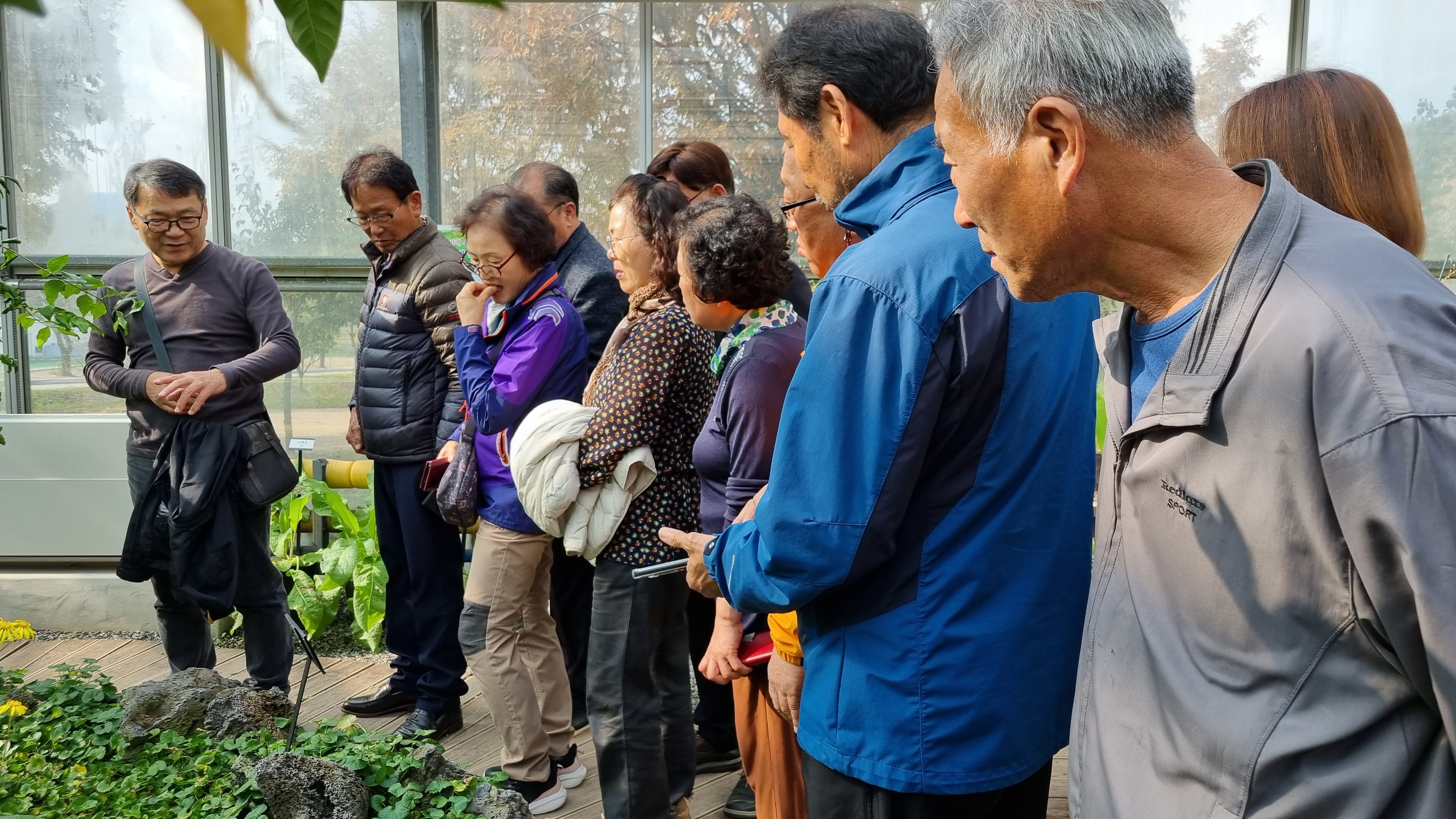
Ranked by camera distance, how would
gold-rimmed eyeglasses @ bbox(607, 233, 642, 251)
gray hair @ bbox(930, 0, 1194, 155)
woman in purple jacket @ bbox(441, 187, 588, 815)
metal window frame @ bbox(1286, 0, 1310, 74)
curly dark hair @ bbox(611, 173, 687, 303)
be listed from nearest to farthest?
1. gray hair @ bbox(930, 0, 1194, 155)
2. curly dark hair @ bbox(611, 173, 687, 303)
3. gold-rimmed eyeglasses @ bbox(607, 233, 642, 251)
4. woman in purple jacket @ bbox(441, 187, 588, 815)
5. metal window frame @ bbox(1286, 0, 1310, 74)

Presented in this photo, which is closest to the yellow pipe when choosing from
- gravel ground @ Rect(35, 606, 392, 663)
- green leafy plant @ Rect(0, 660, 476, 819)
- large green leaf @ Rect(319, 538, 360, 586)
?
large green leaf @ Rect(319, 538, 360, 586)

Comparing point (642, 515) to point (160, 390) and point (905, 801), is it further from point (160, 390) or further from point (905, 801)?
point (160, 390)

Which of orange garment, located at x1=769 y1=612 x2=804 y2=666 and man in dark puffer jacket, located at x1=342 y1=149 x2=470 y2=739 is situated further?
man in dark puffer jacket, located at x1=342 y1=149 x2=470 y2=739

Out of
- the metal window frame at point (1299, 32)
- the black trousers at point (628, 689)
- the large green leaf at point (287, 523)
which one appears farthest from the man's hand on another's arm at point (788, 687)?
the metal window frame at point (1299, 32)

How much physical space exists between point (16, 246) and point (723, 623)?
5.22 meters

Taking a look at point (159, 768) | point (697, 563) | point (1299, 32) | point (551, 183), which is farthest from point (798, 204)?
point (1299, 32)

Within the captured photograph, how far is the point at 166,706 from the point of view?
12.1 ft

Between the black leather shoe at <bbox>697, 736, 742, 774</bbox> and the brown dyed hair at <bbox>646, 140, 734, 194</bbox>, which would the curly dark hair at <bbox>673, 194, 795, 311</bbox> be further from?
the black leather shoe at <bbox>697, 736, 742, 774</bbox>

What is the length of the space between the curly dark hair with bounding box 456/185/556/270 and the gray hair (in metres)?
2.52

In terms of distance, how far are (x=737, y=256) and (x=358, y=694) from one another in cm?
307

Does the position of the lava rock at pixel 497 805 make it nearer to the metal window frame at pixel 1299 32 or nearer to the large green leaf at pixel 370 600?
the large green leaf at pixel 370 600

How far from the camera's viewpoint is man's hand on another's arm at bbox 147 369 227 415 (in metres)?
4.11

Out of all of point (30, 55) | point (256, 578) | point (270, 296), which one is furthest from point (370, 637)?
point (30, 55)

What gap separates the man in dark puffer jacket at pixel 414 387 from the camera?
4.17m
